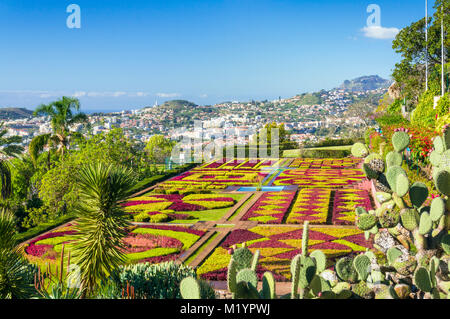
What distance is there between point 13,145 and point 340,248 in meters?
14.1

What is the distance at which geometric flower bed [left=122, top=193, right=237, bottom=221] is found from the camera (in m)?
18.7

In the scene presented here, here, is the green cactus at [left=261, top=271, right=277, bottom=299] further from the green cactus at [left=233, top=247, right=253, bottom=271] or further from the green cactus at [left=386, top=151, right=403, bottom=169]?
the green cactus at [left=386, top=151, right=403, bottom=169]

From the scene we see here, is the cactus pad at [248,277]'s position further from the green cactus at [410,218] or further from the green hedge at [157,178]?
the green hedge at [157,178]

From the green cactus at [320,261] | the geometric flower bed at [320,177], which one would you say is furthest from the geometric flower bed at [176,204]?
the green cactus at [320,261]

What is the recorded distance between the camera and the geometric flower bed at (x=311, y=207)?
663 inches

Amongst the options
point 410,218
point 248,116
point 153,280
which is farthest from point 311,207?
point 248,116

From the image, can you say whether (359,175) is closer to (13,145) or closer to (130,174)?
(13,145)

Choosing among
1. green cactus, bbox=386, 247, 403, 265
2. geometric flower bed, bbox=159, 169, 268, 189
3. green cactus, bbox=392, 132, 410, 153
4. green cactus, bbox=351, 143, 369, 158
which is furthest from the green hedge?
green cactus, bbox=386, 247, 403, 265

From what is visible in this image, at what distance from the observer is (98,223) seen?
23.1ft

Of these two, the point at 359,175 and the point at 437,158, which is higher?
the point at 437,158

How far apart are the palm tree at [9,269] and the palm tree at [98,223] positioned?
85 cm

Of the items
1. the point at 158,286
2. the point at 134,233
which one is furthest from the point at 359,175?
the point at 158,286
